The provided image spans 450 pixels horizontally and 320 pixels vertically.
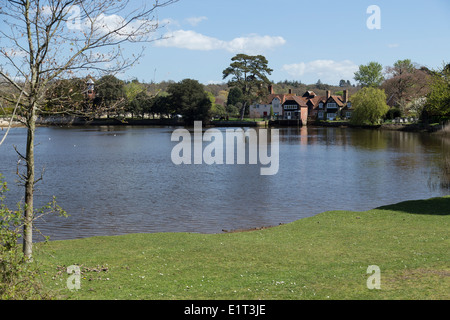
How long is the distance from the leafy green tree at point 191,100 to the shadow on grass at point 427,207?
11602 centimetres

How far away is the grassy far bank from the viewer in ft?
33.5

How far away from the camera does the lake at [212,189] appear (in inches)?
907

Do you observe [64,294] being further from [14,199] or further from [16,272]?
[14,199]

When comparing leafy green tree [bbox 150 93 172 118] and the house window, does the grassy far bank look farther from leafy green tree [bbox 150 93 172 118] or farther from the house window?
the house window

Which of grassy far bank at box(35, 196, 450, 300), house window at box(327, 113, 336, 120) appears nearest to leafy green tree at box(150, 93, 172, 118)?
house window at box(327, 113, 336, 120)

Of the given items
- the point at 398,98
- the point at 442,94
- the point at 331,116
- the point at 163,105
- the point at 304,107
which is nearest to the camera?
the point at 442,94

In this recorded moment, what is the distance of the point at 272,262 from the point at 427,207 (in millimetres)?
11469

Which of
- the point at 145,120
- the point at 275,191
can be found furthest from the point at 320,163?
the point at 145,120

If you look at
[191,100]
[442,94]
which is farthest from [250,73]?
[442,94]

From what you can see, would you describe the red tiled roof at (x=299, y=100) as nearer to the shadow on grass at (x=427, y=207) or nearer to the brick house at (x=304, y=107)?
the brick house at (x=304, y=107)

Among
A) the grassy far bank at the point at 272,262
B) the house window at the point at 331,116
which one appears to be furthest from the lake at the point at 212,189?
the house window at the point at 331,116

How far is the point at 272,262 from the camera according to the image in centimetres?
1318

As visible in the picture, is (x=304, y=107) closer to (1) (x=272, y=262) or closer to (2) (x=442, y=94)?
(2) (x=442, y=94)

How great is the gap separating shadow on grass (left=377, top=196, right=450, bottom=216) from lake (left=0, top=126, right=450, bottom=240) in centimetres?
333
